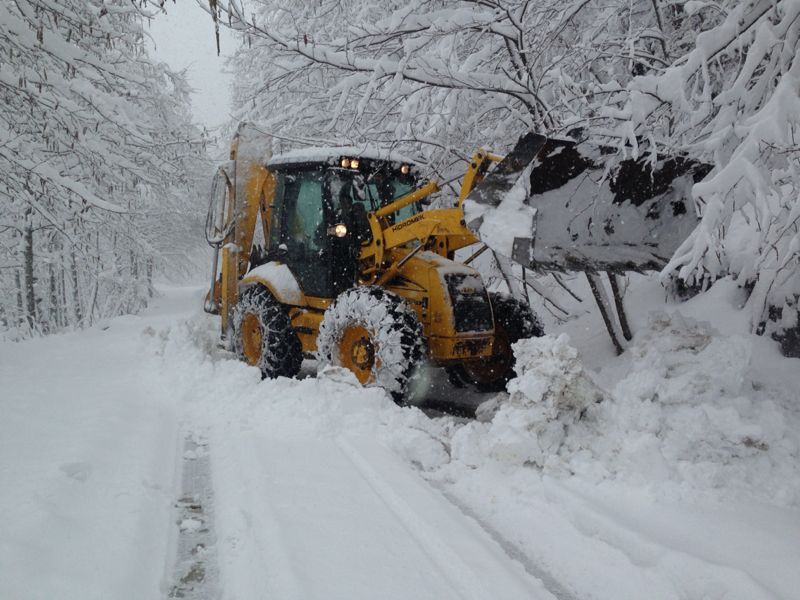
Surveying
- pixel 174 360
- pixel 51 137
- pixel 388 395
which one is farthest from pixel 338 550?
pixel 51 137

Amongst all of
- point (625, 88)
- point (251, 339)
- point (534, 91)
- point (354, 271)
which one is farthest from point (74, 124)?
point (625, 88)

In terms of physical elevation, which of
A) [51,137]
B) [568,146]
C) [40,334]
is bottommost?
[40,334]

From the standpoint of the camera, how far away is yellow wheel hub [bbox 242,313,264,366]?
7.07 metres

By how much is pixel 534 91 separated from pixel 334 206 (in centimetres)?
232

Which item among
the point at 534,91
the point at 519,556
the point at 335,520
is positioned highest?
the point at 534,91

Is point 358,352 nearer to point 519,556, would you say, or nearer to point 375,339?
point 375,339

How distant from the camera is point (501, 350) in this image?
5957 millimetres

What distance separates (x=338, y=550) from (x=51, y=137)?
6.00 metres

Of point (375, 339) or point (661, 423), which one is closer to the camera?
point (661, 423)

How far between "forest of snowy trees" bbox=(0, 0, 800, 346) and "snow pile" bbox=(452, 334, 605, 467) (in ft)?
3.19

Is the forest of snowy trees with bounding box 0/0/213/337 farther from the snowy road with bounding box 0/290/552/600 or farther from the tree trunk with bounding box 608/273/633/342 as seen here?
the tree trunk with bounding box 608/273/633/342

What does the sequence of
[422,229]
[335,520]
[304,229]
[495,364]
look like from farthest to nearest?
[304,229], [495,364], [422,229], [335,520]

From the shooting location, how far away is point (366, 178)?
6039mm

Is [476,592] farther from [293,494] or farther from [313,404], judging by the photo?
[313,404]
